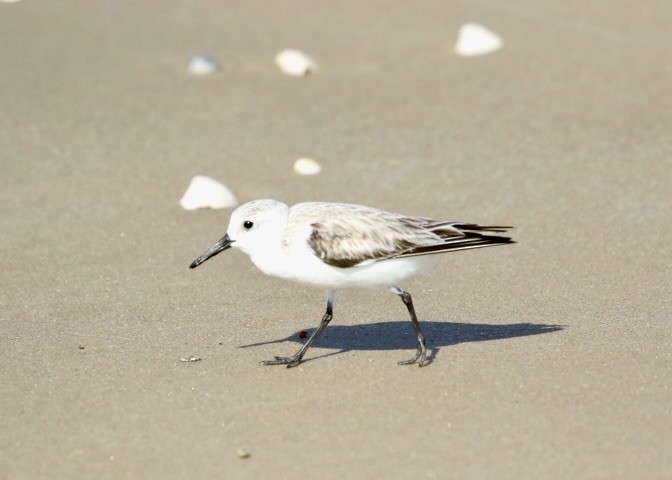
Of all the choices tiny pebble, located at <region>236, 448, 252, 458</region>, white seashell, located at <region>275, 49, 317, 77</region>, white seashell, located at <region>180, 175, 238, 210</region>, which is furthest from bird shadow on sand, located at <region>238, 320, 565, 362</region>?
white seashell, located at <region>275, 49, 317, 77</region>

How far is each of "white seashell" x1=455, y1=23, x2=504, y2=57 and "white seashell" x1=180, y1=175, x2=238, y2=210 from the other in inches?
142

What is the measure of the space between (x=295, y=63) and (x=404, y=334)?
4.63 meters

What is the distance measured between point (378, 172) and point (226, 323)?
2569mm

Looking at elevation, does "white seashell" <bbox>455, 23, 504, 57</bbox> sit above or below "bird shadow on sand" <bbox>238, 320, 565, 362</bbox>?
above

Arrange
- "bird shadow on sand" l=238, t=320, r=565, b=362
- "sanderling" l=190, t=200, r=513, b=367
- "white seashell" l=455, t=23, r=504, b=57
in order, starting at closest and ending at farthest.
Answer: "sanderling" l=190, t=200, r=513, b=367 → "bird shadow on sand" l=238, t=320, r=565, b=362 → "white seashell" l=455, t=23, r=504, b=57

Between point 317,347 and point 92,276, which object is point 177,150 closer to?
point 92,276

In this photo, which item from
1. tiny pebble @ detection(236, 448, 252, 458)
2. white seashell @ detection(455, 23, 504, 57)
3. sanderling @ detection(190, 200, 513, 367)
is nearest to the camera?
tiny pebble @ detection(236, 448, 252, 458)

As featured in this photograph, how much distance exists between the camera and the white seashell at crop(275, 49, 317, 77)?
398 inches

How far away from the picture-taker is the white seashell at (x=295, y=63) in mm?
10102

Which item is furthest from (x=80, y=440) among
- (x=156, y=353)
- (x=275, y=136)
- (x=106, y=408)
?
(x=275, y=136)

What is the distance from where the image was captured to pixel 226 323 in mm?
6227

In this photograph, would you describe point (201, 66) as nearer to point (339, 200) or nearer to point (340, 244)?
point (339, 200)

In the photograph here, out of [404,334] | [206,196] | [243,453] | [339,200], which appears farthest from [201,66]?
[243,453]

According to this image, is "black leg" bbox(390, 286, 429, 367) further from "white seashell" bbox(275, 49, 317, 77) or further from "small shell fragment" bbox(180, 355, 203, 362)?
"white seashell" bbox(275, 49, 317, 77)
